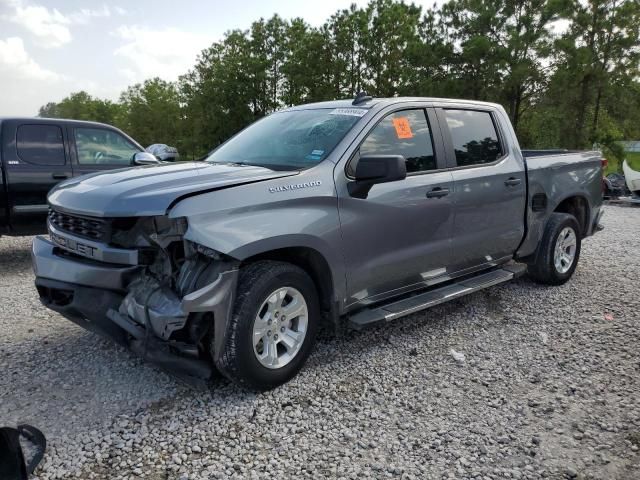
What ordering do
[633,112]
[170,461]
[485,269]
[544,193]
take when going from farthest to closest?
[633,112] < [544,193] < [485,269] < [170,461]

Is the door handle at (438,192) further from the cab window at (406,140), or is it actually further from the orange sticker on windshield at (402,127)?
A: the orange sticker on windshield at (402,127)

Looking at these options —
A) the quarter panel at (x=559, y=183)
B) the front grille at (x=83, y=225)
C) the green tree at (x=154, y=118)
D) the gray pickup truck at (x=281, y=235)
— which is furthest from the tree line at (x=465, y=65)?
the front grille at (x=83, y=225)

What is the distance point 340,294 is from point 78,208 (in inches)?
69.9

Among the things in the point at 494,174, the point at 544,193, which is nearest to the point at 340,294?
the point at 494,174

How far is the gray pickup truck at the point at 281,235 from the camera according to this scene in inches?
118

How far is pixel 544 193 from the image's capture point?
210 inches

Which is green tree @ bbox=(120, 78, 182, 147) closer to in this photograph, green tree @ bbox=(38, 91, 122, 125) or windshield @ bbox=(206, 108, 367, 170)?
green tree @ bbox=(38, 91, 122, 125)

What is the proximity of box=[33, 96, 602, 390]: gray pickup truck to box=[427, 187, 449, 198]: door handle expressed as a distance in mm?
13

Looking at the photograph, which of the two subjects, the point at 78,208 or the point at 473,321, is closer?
the point at 78,208

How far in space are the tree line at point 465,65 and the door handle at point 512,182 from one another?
18.4 meters

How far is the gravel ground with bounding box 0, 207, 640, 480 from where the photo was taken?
2.70 metres

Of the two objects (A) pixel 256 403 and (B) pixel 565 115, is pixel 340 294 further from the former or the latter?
(B) pixel 565 115

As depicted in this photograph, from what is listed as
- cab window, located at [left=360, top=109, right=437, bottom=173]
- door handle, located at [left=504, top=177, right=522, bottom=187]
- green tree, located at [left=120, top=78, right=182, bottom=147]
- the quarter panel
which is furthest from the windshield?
green tree, located at [left=120, top=78, right=182, bottom=147]

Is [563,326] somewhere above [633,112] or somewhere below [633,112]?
below
